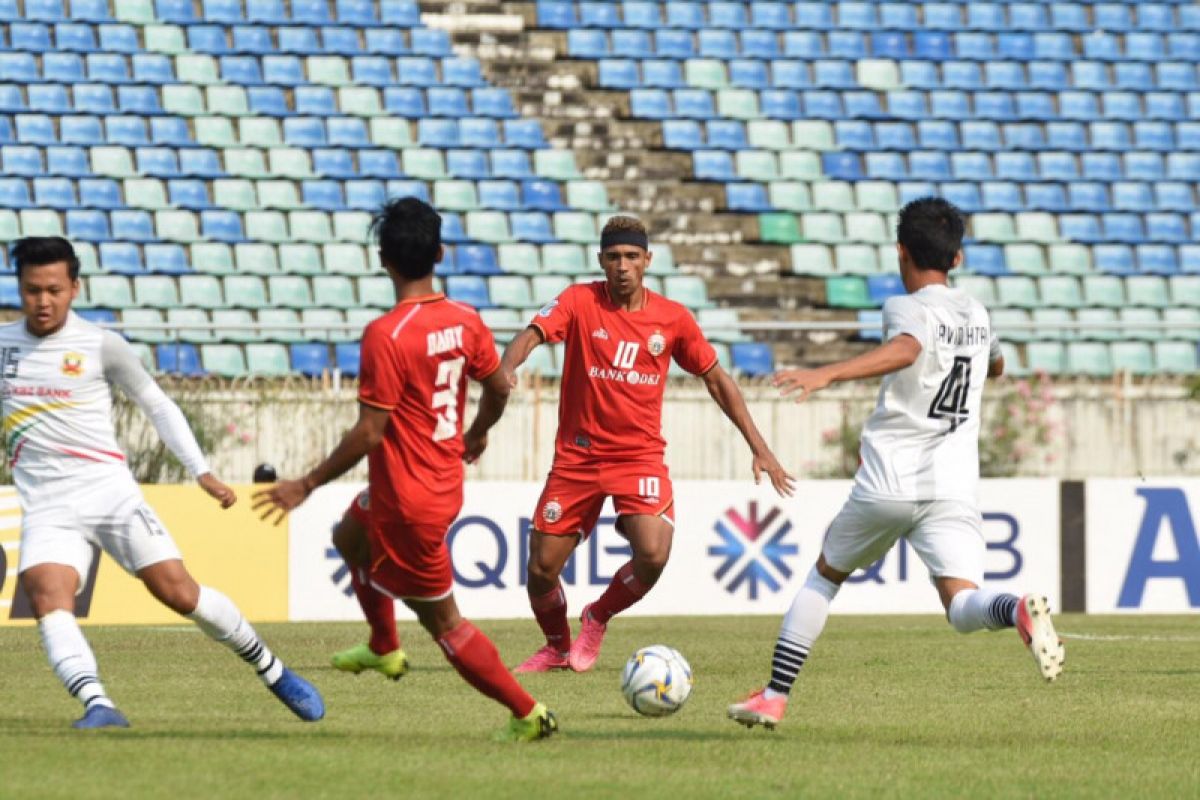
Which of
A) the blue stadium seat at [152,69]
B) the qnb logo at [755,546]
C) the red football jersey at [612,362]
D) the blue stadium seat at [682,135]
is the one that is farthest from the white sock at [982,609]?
the blue stadium seat at [152,69]

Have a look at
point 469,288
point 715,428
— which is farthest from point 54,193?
point 715,428

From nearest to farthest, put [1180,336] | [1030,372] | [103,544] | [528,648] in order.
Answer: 1. [103,544]
2. [528,648]
3. [1030,372]
4. [1180,336]

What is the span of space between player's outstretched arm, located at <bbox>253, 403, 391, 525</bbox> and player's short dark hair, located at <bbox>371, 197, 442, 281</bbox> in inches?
20.2

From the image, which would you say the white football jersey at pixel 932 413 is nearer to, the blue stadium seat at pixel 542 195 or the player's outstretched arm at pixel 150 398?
the player's outstretched arm at pixel 150 398

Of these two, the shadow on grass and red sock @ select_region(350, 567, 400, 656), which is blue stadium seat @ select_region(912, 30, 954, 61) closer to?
red sock @ select_region(350, 567, 400, 656)

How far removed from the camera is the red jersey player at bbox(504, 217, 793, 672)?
33.4 feet

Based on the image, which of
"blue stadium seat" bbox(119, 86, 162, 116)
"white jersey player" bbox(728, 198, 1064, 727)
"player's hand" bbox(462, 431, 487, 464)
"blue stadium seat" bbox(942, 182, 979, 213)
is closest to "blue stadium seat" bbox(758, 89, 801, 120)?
"blue stadium seat" bbox(942, 182, 979, 213)

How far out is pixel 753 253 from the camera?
25.8 meters

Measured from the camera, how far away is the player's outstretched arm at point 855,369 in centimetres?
696

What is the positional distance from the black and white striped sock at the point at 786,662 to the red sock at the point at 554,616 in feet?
9.26

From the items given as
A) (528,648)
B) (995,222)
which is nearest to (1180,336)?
(995,222)

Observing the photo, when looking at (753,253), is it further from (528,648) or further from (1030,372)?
(528,648)

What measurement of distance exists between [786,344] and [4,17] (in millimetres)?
10980

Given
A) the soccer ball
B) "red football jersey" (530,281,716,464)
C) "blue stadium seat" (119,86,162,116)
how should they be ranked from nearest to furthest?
the soccer ball < "red football jersey" (530,281,716,464) < "blue stadium seat" (119,86,162,116)
